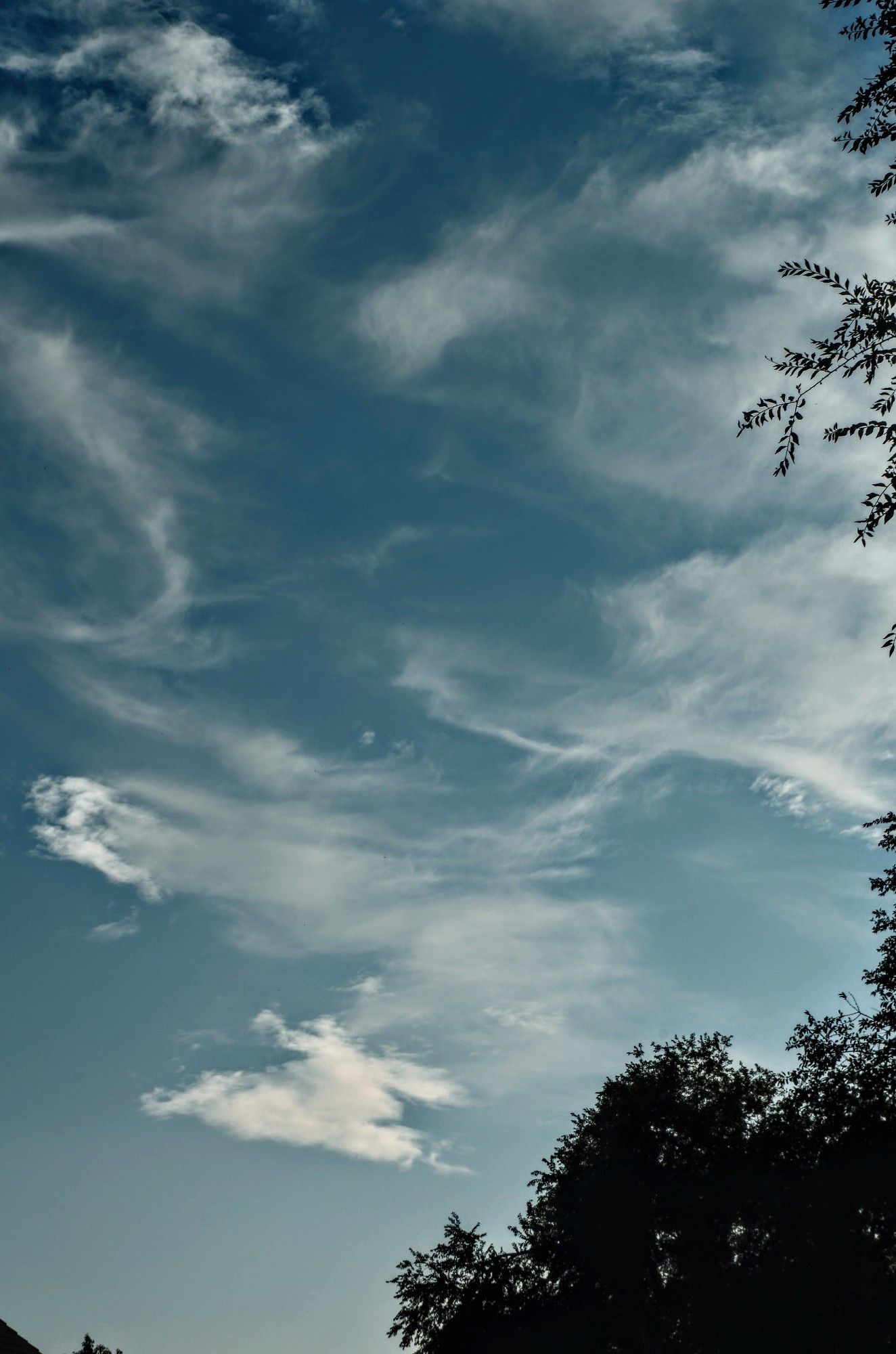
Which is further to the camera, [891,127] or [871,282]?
[891,127]

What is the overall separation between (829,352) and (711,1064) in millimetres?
50669

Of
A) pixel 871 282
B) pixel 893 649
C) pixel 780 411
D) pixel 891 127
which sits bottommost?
pixel 893 649

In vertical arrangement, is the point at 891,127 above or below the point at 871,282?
above

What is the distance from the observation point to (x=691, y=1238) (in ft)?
164

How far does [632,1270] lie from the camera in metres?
51.0

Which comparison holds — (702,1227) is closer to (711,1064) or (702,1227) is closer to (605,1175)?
(605,1175)

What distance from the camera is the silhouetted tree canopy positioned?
39844 mm

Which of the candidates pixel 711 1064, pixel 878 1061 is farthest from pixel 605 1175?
pixel 878 1061

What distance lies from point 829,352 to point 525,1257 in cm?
5266

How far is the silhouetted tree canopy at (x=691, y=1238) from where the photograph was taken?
39.8 metres

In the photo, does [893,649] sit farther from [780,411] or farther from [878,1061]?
[878,1061]

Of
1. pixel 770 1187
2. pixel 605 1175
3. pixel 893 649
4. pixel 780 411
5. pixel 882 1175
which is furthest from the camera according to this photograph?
pixel 605 1175

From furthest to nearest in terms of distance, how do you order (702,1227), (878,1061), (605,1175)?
1. (605,1175)
2. (702,1227)
3. (878,1061)

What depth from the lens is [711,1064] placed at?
56438mm
